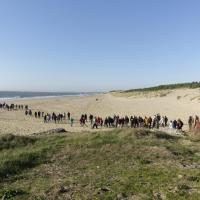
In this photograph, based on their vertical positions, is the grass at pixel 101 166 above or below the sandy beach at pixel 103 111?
above

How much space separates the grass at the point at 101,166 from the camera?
455 inches

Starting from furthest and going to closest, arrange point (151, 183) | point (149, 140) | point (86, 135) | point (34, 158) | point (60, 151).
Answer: point (86, 135) → point (149, 140) → point (60, 151) → point (34, 158) → point (151, 183)

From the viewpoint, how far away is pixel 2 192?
38.0 ft

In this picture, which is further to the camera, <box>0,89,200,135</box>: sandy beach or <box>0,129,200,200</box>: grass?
<box>0,89,200,135</box>: sandy beach

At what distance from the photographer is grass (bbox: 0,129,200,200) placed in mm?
11562

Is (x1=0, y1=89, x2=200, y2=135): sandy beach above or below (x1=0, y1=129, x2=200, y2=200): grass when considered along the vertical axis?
below

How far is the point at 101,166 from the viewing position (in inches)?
582

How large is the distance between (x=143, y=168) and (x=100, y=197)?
11.3 ft

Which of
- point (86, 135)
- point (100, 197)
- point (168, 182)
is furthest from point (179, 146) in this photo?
point (100, 197)

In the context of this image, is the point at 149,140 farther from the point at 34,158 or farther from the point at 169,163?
the point at 34,158

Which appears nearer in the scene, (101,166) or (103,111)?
(101,166)

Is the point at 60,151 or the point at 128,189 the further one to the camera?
the point at 60,151

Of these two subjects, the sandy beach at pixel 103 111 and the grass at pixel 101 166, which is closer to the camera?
the grass at pixel 101 166

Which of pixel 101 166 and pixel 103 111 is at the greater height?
pixel 101 166
